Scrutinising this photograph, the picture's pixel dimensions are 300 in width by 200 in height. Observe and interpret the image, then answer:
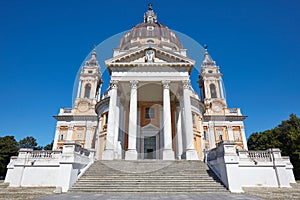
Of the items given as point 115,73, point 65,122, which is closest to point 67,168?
point 115,73

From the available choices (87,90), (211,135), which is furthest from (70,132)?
(211,135)

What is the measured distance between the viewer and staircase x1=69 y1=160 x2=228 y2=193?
31.6 ft

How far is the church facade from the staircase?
2.95 meters

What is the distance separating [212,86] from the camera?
4391 centimetres

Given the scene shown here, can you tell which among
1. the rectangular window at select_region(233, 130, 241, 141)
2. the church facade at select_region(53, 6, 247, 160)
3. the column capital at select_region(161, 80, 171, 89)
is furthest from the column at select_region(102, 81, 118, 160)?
the rectangular window at select_region(233, 130, 241, 141)

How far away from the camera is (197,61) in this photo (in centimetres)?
2056

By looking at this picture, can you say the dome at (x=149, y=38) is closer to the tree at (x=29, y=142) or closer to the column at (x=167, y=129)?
the column at (x=167, y=129)

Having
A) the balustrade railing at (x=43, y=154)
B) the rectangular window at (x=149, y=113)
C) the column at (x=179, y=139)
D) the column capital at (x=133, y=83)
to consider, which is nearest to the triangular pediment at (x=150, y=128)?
the rectangular window at (x=149, y=113)

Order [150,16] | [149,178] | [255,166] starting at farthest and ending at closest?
1. [150,16]
2. [255,166]
3. [149,178]

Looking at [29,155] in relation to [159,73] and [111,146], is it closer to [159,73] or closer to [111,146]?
[111,146]

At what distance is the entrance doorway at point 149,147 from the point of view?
21.6m

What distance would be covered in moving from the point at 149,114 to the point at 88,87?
1013 inches

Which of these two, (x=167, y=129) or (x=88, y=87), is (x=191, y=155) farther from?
(x=88, y=87)

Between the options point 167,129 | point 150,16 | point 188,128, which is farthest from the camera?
point 150,16
